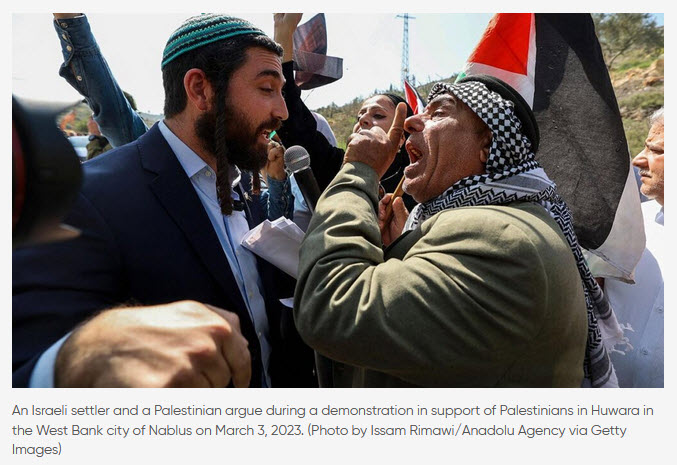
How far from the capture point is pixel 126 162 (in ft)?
6.33

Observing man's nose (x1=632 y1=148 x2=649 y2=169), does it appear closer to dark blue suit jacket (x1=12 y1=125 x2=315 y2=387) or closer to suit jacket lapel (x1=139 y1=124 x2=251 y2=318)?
dark blue suit jacket (x1=12 y1=125 x2=315 y2=387)

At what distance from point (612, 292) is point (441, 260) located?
1946mm

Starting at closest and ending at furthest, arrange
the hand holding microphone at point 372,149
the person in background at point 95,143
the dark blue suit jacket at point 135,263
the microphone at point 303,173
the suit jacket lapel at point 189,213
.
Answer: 1. the dark blue suit jacket at point 135,263
2. the suit jacket lapel at point 189,213
3. the hand holding microphone at point 372,149
4. the microphone at point 303,173
5. the person in background at point 95,143

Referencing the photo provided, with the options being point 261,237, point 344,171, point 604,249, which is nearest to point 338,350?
point 261,237

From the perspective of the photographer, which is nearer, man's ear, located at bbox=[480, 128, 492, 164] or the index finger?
man's ear, located at bbox=[480, 128, 492, 164]

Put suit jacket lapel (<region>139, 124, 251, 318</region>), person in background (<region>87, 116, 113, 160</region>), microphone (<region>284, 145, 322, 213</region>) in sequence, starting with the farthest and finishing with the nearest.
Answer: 1. person in background (<region>87, 116, 113, 160</region>)
2. microphone (<region>284, 145, 322, 213</region>)
3. suit jacket lapel (<region>139, 124, 251, 318</region>)

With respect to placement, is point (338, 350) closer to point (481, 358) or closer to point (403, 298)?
point (403, 298)

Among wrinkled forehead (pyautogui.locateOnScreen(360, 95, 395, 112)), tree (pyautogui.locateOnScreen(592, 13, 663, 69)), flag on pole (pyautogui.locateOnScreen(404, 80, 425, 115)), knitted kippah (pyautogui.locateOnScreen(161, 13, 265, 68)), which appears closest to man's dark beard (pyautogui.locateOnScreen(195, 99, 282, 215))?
knitted kippah (pyautogui.locateOnScreen(161, 13, 265, 68))

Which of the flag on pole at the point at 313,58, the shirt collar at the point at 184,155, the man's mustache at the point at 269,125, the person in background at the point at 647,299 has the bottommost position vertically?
the person in background at the point at 647,299

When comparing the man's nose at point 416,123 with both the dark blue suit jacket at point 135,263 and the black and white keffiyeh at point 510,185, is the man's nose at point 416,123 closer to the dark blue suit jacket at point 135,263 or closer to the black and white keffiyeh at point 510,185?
the black and white keffiyeh at point 510,185

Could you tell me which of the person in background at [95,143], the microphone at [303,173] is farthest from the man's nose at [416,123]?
the person in background at [95,143]

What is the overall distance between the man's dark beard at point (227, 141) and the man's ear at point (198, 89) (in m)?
0.04

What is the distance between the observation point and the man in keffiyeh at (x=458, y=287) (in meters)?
1.63

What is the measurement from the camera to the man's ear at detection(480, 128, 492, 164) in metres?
2.17
